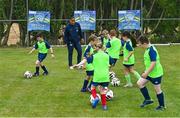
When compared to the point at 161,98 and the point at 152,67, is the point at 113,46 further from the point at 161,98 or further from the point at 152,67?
the point at 152,67

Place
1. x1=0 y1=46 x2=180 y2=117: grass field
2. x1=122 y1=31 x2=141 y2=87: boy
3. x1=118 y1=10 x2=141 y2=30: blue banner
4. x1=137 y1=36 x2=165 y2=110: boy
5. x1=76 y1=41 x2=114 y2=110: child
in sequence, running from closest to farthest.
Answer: x1=137 y1=36 x2=165 y2=110: boy
x1=0 y1=46 x2=180 y2=117: grass field
x1=76 y1=41 x2=114 y2=110: child
x1=122 y1=31 x2=141 y2=87: boy
x1=118 y1=10 x2=141 y2=30: blue banner

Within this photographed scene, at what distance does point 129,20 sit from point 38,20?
228 inches

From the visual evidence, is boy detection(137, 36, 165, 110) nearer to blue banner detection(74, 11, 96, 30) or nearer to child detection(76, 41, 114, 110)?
child detection(76, 41, 114, 110)

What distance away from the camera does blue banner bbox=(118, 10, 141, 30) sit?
104 feet

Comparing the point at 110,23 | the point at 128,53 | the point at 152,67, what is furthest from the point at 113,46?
the point at 110,23

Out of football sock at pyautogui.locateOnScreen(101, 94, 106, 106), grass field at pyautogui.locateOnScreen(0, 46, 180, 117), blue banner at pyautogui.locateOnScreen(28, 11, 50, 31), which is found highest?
blue banner at pyautogui.locateOnScreen(28, 11, 50, 31)

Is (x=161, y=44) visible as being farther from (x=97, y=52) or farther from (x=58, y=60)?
(x=97, y=52)

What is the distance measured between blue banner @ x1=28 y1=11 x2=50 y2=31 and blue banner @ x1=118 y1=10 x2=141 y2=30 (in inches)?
184

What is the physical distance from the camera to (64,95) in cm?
1405

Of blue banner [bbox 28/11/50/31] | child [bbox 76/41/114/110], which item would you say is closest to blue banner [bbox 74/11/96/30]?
blue banner [bbox 28/11/50/31]

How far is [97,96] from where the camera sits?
1255 centimetres

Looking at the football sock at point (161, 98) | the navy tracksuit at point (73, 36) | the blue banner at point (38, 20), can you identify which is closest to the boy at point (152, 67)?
the football sock at point (161, 98)

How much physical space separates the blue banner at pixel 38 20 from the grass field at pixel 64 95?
1003cm

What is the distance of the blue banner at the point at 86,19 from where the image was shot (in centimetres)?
3156
